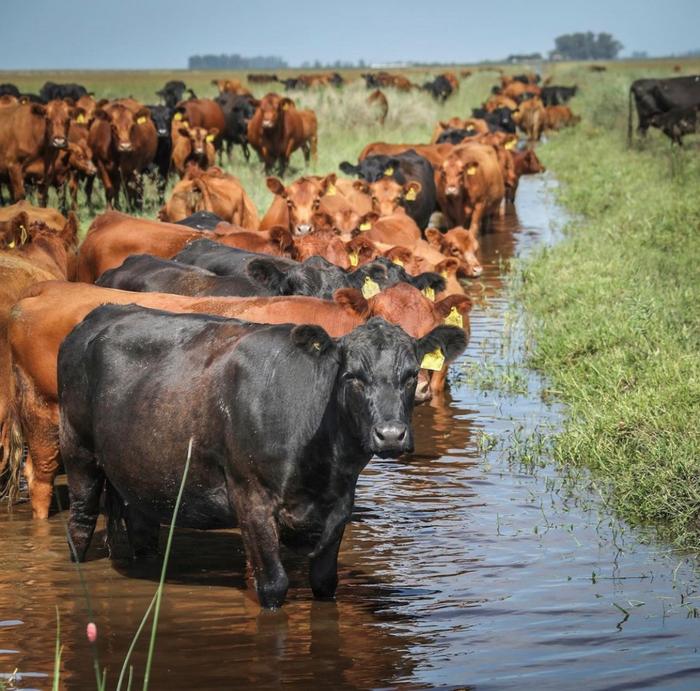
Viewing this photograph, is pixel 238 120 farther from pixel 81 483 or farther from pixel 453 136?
pixel 81 483

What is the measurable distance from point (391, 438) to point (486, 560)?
1800 millimetres

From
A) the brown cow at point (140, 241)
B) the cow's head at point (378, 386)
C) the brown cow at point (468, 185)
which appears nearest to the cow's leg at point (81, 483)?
the cow's head at point (378, 386)

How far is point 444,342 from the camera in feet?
18.4

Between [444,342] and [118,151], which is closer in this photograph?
[444,342]

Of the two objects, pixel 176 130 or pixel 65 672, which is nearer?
pixel 65 672

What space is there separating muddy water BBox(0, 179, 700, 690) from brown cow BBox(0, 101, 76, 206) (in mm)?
12700

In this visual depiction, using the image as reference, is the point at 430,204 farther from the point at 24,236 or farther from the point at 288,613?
the point at 288,613

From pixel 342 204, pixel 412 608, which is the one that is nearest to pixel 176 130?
pixel 342 204

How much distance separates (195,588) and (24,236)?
481cm

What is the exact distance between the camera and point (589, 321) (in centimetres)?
1114

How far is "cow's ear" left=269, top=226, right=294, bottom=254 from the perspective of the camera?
1095 centimetres

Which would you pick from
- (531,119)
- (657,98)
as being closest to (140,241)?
(657,98)

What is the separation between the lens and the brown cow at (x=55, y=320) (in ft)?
22.6

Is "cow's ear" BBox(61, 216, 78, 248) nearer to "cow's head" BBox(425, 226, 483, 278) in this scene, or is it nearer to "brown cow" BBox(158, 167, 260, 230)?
"cow's head" BBox(425, 226, 483, 278)
